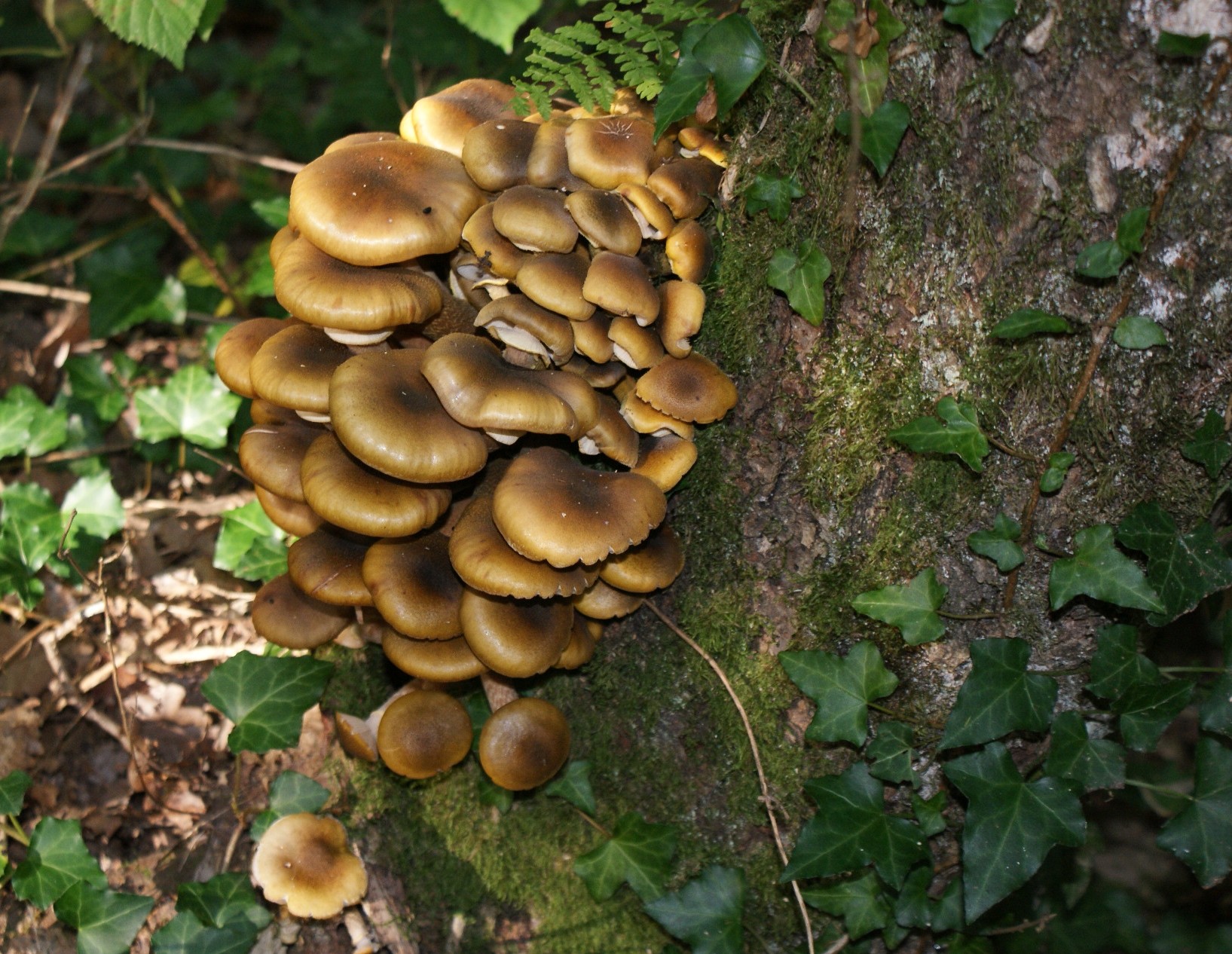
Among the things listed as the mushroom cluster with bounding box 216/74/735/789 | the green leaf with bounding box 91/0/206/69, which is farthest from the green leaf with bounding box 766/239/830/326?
the green leaf with bounding box 91/0/206/69

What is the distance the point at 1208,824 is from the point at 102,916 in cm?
379

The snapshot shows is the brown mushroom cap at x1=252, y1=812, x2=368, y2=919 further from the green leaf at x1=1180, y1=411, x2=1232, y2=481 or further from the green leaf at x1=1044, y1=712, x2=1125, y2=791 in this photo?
the green leaf at x1=1180, y1=411, x2=1232, y2=481

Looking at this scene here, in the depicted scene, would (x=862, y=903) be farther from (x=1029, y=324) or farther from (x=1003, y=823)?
(x=1029, y=324)

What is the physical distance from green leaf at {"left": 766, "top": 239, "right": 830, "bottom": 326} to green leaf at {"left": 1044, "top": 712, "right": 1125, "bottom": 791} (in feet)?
4.97

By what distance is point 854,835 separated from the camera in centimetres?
291

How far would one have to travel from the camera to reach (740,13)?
2.79 metres

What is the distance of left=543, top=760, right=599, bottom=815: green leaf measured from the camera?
3.38 meters

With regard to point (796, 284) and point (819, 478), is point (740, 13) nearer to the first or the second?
point (796, 284)

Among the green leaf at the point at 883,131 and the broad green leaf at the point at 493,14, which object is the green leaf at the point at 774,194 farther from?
the broad green leaf at the point at 493,14

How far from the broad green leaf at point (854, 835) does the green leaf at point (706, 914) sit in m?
0.39

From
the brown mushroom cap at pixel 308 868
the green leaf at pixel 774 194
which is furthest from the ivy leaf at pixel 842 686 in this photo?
the brown mushroom cap at pixel 308 868

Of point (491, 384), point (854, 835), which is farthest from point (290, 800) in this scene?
point (854, 835)

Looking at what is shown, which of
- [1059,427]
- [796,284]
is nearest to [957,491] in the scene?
[1059,427]

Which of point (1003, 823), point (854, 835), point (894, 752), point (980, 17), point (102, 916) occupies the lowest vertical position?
point (102, 916)
